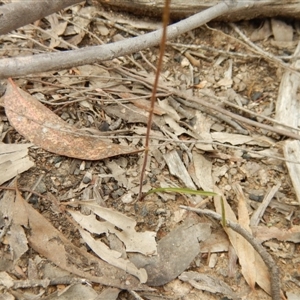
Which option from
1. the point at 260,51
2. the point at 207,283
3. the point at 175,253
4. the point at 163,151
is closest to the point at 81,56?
the point at 163,151

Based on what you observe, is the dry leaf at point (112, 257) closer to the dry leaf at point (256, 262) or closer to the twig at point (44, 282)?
the twig at point (44, 282)

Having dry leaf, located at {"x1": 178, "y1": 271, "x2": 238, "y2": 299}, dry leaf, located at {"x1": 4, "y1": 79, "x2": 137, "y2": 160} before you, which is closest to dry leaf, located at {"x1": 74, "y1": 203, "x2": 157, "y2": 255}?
dry leaf, located at {"x1": 178, "y1": 271, "x2": 238, "y2": 299}

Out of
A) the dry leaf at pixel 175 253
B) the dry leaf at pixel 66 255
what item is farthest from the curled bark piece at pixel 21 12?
the dry leaf at pixel 175 253

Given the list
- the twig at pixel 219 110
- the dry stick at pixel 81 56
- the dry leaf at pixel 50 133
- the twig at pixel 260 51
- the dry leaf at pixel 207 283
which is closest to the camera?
the dry stick at pixel 81 56

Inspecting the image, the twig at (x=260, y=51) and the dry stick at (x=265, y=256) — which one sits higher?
the twig at (x=260, y=51)

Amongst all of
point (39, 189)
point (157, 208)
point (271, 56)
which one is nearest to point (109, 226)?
point (157, 208)

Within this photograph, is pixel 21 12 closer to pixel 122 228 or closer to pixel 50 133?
pixel 50 133

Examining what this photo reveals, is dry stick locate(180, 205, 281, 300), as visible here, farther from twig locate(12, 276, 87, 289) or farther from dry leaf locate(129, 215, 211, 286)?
twig locate(12, 276, 87, 289)

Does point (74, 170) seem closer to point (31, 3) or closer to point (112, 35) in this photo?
point (31, 3)

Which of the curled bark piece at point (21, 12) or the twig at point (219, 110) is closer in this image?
the curled bark piece at point (21, 12)
